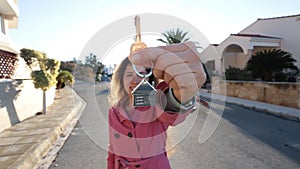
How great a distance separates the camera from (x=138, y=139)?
1476 mm

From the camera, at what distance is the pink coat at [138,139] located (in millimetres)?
1482

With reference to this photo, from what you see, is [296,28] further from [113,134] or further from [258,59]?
[113,134]

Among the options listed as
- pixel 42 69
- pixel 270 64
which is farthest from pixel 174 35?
pixel 270 64

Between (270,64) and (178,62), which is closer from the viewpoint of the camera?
(178,62)

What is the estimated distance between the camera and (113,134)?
5.18 feet

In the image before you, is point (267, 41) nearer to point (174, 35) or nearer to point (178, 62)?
point (174, 35)

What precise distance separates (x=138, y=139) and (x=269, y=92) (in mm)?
11128

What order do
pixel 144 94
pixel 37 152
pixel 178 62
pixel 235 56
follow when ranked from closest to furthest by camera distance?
pixel 178 62 < pixel 144 94 < pixel 37 152 < pixel 235 56

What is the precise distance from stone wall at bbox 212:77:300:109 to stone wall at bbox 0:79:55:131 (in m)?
8.66

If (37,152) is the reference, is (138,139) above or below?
above

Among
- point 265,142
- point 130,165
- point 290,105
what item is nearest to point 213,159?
point 265,142

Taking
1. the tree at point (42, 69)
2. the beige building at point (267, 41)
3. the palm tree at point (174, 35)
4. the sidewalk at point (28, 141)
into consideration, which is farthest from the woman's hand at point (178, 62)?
the beige building at point (267, 41)

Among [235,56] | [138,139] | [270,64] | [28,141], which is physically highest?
[235,56]

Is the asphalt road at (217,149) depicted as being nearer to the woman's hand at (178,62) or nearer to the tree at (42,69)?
the woman's hand at (178,62)
